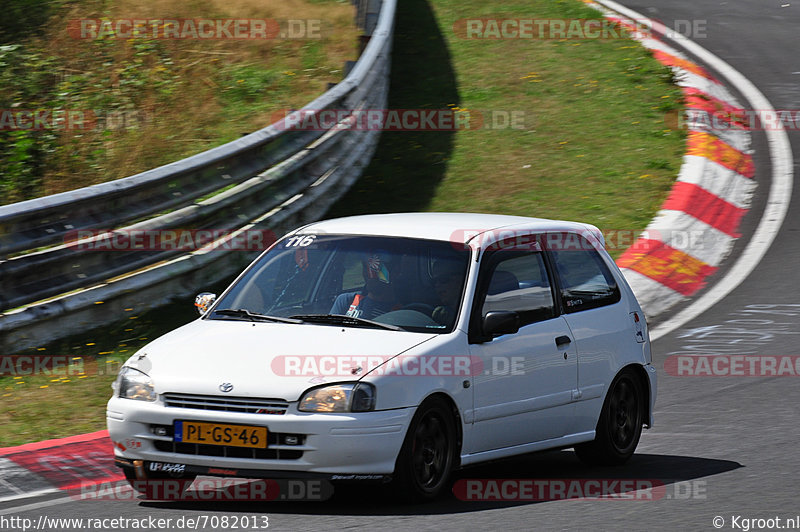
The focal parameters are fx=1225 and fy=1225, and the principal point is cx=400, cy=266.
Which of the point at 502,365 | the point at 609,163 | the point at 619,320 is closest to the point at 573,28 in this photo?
the point at 609,163

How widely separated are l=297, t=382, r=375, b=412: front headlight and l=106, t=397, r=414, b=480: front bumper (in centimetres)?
3

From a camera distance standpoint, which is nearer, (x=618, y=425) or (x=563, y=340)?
(x=563, y=340)

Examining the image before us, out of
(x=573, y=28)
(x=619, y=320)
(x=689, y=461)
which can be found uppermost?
(x=573, y=28)

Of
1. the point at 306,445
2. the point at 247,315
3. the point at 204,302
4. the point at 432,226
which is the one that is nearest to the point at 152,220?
the point at 204,302

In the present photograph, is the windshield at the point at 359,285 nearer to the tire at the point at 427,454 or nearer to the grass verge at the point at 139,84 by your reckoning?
the tire at the point at 427,454

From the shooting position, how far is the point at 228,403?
614 cm

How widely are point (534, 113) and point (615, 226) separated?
4011 mm

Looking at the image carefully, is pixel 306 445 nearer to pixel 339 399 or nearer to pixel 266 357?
pixel 339 399

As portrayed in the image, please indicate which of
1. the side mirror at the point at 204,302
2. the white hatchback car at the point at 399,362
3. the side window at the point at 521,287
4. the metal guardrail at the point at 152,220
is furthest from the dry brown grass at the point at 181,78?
the side window at the point at 521,287

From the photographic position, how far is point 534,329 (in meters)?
7.26

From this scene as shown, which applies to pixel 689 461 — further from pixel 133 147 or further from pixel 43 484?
pixel 133 147

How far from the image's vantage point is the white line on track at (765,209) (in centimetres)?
1201

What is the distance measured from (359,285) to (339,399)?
1117mm

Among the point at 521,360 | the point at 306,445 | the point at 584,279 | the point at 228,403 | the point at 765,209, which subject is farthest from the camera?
the point at 765,209
